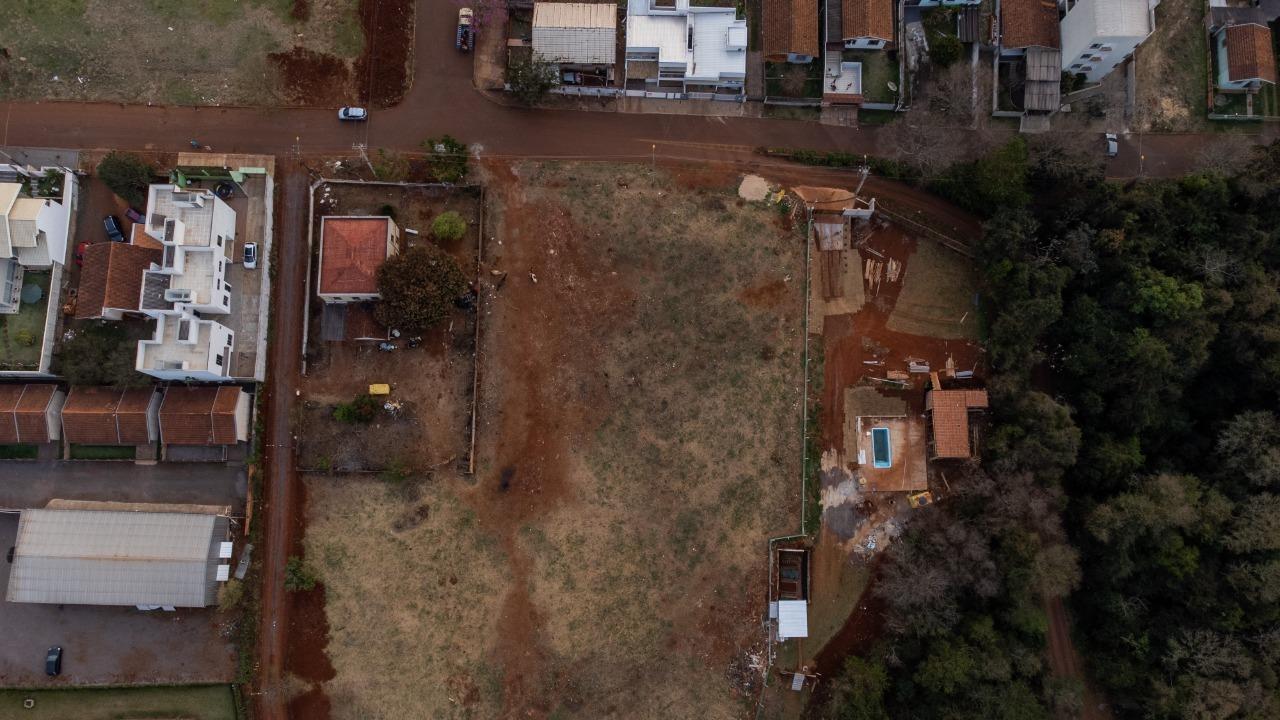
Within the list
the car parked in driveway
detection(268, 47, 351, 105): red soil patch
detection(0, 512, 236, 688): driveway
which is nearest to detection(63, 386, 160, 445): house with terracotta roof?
detection(0, 512, 236, 688): driveway

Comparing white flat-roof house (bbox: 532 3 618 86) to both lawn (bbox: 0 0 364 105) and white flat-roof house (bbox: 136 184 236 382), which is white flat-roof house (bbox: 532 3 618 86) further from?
white flat-roof house (bbox: 136 184 236 382)

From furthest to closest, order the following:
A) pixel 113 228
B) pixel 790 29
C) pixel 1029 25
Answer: pixel 790 29 → pixel 1029 25 → pixel 113 228

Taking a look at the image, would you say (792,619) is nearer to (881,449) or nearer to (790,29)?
(881,449)

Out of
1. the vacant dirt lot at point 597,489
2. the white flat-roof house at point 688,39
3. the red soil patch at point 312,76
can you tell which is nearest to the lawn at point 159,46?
the red soil patch at point 312,76

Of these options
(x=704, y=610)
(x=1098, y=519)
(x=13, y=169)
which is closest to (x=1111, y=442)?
(x=1098, y=519)

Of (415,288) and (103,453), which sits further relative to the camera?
(103,453)

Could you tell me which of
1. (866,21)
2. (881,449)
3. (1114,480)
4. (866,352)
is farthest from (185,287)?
(1114,480)

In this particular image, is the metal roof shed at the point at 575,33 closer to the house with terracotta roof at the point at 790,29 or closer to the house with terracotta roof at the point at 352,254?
the house with terracotta roof at the point at 790,29
